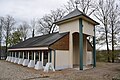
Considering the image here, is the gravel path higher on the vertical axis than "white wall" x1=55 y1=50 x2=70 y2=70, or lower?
lower

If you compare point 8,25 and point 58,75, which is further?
point 8,25

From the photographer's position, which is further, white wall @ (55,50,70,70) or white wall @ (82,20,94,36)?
white wall @ (82,20,94,36)

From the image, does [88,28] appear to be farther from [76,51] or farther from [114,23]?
[114,23]

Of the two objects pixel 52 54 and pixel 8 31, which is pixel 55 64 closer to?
pixel 52 54

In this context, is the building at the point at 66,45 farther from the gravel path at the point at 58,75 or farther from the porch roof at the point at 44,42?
the gravel path at the point at 58,75

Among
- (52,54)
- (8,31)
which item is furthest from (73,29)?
(8,31)

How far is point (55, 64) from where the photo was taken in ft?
50.6

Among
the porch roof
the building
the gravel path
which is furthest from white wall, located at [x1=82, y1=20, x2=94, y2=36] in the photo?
the gravel path

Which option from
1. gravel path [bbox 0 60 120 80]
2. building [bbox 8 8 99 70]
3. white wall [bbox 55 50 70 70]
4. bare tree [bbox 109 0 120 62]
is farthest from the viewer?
bare tree [bbox 109 0 120 62]

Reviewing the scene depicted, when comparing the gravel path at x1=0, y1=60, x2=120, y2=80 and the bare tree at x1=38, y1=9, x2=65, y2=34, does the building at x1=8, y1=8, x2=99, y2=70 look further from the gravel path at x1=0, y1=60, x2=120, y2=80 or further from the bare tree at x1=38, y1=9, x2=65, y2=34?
the bare tree at x1=38, y1=9, x2=65, y2=34

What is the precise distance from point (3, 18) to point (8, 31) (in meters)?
3.40

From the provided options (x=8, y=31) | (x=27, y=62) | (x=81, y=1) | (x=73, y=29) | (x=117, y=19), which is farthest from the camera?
(x=8, y=31)

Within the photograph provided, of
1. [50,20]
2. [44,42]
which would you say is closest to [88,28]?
[44,42]

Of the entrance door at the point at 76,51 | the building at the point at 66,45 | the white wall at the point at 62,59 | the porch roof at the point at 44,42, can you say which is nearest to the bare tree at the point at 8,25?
the porch roof at the point at 44,42
